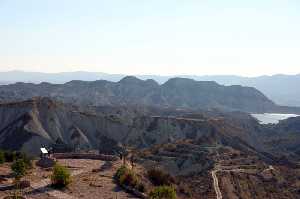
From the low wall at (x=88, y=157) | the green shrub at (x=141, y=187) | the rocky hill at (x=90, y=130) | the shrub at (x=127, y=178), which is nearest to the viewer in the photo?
the green shrub at (x=141, y=187)

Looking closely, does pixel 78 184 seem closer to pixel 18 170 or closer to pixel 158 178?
pixel 18 170

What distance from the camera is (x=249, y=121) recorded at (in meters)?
173

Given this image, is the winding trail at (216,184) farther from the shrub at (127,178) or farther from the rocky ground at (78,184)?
the shrub at (127,178)

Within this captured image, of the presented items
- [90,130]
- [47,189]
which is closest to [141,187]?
[47,189]

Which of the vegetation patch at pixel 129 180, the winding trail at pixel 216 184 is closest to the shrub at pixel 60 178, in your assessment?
the vegetation patch at pixel 129 180

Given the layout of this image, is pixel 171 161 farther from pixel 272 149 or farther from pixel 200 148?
pixel 272 149

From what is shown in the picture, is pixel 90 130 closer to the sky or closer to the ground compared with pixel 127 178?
closer to the ground

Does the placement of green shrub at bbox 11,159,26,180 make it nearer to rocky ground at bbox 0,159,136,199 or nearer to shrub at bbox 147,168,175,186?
rocky ground at bbox 0,159,136,199

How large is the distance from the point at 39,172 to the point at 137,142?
72.5m

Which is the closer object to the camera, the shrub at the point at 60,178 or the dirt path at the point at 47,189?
the dirt path at the point at 47,189

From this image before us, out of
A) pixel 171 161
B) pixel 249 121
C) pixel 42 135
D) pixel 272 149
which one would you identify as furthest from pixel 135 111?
pixel 171 161

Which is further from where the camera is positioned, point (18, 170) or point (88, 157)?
point (88, 157)

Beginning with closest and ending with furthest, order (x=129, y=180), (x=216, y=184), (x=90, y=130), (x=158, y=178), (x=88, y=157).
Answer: (x=129, y=180)
(x=158, y=178)
(x=88, y=157)
(x=216, y=184)
(x=90, y=130)

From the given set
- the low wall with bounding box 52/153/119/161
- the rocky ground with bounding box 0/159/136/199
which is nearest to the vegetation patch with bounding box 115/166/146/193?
the rocky ground with bounding box 0/159/136/199
